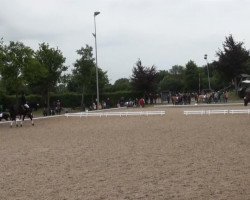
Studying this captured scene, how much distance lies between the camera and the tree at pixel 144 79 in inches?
2542

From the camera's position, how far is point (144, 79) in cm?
6462

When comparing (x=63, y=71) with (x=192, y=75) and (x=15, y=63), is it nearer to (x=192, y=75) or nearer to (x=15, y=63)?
(x=15, y=63)

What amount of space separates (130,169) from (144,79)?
2124 inches

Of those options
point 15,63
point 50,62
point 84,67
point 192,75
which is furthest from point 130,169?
point 192,75

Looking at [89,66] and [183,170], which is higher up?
[89,66]

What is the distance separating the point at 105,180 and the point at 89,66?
49077mm

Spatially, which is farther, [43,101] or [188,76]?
[188,76]

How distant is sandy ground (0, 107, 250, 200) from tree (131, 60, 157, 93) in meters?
46.6

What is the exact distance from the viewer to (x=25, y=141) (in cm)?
1939

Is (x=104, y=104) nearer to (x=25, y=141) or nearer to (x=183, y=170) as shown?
(x=25, y=141)

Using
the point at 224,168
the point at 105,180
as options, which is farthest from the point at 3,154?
the point at 224,168

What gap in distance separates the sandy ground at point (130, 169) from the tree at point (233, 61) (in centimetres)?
4396

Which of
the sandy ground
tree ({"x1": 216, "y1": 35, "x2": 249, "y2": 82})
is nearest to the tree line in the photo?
tree ({"x1": 216, "y1": 35, "x2": 249, "y2": 82})

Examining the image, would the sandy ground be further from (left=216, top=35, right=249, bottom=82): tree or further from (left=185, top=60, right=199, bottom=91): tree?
(left=185, top=60, right=199, bottom=91): tree
